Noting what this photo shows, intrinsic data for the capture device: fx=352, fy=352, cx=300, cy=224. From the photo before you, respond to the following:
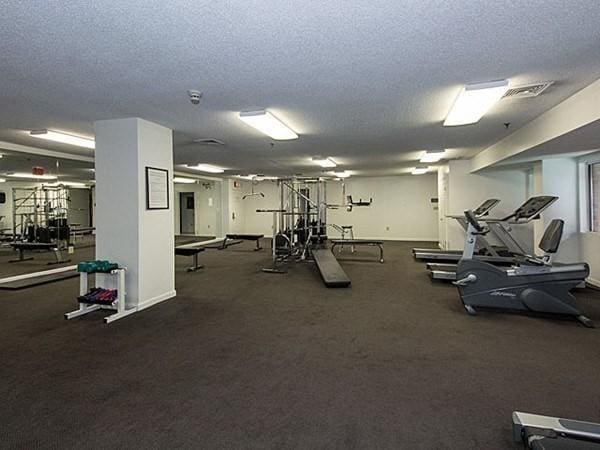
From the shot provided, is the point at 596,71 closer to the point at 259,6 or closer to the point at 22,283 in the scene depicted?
the point at 259,6

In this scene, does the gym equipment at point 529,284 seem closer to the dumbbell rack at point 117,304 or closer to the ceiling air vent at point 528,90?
the ceiling air vent at point 528,90

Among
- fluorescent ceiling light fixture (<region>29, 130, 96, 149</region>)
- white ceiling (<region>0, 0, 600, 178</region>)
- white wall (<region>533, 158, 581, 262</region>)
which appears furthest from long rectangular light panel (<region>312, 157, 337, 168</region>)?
fluorescent ceiling light fixture (<region>29, 130, 96, 149</region>)

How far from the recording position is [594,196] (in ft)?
17.7

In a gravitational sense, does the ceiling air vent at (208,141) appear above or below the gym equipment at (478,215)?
above

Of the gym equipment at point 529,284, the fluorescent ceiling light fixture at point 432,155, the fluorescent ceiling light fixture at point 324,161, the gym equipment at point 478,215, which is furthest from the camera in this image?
the fluorescent ceiling light fixture at point 324,161

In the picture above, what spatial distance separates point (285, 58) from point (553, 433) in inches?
104

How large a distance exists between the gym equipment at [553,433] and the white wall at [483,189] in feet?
20.5

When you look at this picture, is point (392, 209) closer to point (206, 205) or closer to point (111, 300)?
point (206, 205)

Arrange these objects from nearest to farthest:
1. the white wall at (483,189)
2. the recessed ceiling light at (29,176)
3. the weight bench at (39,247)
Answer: the weight bench at (39,247) < the white wall at (483,189) < the recessed ceiling light at (29,176)

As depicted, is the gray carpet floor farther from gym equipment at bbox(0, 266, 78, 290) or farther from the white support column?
gym equipment at bbox(0, 266, 78, 290)

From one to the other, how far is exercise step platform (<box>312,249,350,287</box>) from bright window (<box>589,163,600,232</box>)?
12.7 ft

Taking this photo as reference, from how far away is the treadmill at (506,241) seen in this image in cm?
421

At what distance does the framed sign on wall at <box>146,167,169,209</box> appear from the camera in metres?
4.16

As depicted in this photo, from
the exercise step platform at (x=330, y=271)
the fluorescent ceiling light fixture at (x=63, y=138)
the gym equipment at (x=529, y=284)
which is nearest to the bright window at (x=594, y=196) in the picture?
the gym equipment at (x=529, y=284)
